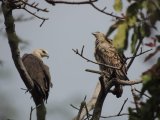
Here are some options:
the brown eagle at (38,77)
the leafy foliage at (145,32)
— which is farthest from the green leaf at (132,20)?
the brown eagle at (38,77)

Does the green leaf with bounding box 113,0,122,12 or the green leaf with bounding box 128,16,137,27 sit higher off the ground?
the green leaf with bounding box 113,0,122,12

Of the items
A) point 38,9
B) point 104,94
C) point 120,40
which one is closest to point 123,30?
point 120,40

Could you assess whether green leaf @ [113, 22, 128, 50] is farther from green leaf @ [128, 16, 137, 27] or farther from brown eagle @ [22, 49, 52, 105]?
brown eagle @ [22, 49, 52, 105]

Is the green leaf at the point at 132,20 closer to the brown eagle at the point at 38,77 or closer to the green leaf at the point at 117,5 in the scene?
the green leaf at the point at 117,5

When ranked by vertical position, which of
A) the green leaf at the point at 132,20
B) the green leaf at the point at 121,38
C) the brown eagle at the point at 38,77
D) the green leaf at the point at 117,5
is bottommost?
the green leaf at the point at 121,38

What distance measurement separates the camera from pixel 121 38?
2.96 metres

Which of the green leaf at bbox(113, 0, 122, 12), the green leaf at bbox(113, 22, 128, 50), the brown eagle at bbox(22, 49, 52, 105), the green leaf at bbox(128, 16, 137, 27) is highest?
the brown eagle at bbox(22, 49, 52, 105)

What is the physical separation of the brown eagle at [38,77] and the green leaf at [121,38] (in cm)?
410

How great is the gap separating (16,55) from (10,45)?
24cm

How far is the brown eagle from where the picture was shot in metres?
7.07

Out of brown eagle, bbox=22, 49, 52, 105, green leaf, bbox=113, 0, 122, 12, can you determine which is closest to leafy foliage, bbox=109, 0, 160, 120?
green leaf, bbox=113, 0, 122, 12

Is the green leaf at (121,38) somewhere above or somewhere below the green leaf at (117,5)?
below

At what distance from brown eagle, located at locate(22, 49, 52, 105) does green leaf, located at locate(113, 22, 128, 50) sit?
4.10 meters

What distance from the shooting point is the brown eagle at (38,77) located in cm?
707
